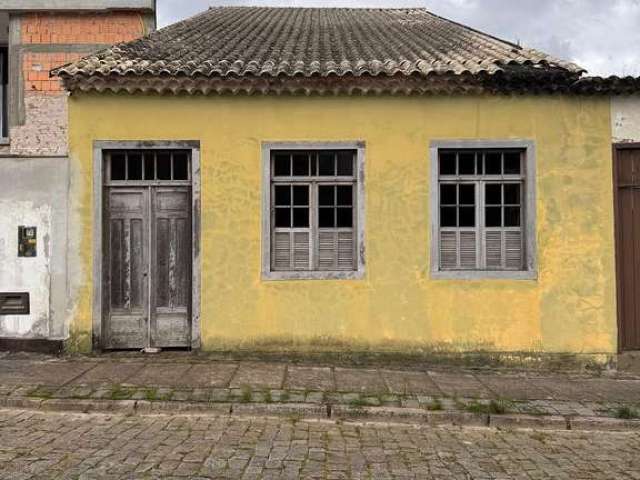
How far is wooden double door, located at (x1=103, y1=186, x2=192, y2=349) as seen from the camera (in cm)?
788

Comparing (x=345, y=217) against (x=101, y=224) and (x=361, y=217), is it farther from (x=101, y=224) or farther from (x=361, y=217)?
(x=101, y=224)

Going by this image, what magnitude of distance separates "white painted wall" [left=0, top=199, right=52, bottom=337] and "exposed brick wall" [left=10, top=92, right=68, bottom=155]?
84.5 inches

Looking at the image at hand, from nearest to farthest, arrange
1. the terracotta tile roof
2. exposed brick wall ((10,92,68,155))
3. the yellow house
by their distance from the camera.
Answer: the terracotta tile roof < the yellow house < exposed brick wall ((10,92,68,155))

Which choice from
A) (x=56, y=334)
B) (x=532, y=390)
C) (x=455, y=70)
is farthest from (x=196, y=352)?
(x=455, y=70)

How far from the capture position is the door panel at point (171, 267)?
7891 mm

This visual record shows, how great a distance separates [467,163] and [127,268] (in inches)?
198

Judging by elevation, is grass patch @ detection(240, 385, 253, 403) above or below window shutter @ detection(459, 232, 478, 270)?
below

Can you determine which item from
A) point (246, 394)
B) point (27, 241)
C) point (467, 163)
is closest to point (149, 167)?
point (27, 241)

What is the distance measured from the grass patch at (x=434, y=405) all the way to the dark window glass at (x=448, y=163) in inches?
131

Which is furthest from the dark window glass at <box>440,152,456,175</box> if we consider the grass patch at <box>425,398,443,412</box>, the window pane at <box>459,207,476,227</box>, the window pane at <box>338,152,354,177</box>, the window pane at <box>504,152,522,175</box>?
the grass patch at <box>425,398,443,412</box>

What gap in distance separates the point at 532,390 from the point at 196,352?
14.2 ft

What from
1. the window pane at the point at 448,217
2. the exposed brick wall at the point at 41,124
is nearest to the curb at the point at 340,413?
the window pane at the point at 448,217

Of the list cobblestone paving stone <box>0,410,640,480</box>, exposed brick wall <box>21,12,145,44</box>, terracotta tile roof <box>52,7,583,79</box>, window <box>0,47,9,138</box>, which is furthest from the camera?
window <box>0,47,9,138</box>

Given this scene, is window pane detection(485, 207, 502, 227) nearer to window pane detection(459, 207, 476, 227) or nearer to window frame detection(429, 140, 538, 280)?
window pane detection(459, 207, 476, 227)
